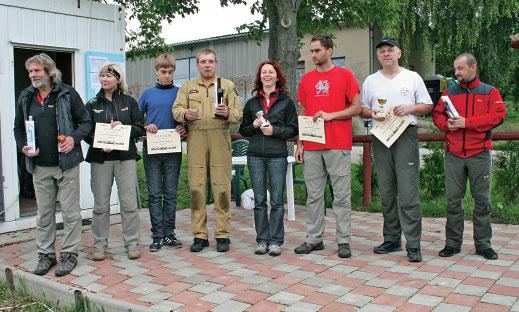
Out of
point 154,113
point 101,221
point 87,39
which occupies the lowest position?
point 101,221

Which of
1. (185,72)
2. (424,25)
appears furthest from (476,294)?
(185,72)

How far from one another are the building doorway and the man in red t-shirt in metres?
Result: 3.25

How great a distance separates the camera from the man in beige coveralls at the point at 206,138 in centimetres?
543

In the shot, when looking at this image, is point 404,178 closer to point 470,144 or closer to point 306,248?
point 470,144

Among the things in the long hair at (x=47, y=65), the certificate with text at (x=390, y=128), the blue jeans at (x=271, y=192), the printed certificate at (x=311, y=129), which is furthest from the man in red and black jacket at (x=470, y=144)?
the long hair at (x=47, y=65)

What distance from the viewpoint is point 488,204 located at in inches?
204

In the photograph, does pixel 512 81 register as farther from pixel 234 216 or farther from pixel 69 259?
pixel 69 259

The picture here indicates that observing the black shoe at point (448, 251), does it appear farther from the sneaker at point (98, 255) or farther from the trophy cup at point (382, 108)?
the sneaker at point (98, 255)

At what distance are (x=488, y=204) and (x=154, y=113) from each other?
3.37 m

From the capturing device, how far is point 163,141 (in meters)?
5.54

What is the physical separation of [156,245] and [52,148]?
1.50 m

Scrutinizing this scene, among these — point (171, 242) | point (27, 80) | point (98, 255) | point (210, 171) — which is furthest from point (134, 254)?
point (27, 80)

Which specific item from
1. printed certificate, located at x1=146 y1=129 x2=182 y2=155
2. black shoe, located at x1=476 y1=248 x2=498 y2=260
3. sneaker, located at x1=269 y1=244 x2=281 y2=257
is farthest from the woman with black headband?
black shoe, located at x1=476 y1=248 x2=498 y2=260

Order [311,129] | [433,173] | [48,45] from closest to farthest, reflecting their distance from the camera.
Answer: [311,129] → [48,45] → [433,173]
